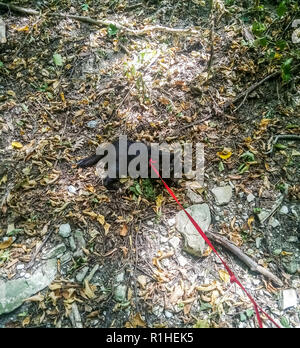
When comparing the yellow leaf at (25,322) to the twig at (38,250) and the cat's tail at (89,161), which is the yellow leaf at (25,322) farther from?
the cat's tail at (89,161)

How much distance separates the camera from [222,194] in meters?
2.79

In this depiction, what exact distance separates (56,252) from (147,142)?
1.57 meters

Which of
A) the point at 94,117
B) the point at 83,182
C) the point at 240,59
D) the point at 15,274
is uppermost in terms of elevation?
the point at 240,59

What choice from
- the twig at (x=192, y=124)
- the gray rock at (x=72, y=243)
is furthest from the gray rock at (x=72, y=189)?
the twig at (x=192, y=124)

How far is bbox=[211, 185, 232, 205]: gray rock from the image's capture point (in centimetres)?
276

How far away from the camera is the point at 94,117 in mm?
3291

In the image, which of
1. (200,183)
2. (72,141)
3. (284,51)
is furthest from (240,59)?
(72,141)

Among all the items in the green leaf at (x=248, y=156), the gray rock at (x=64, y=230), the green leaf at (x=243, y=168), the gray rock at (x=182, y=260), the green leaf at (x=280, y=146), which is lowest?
the gray rock at (x=182, y=260)

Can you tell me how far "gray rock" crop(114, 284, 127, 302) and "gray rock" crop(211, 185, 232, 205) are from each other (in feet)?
4.21

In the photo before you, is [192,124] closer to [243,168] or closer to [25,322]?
[243,168]

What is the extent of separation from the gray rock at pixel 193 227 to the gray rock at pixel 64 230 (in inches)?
42.9

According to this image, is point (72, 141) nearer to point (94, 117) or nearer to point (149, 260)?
point (94, 117)

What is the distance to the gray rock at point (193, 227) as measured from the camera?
246cm
